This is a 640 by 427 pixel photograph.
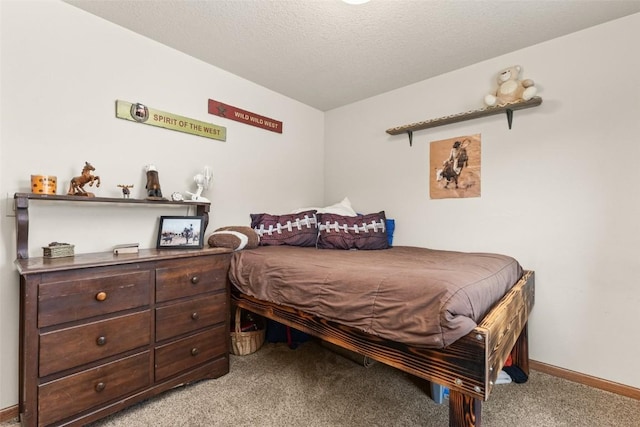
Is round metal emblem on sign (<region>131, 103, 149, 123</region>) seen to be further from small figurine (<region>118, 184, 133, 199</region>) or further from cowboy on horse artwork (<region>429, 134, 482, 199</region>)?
cowboy on horse artwork (<region>429, 134, 482, 199</region>)

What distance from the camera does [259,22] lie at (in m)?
1.83

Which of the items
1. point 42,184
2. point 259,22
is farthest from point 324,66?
point 42,184

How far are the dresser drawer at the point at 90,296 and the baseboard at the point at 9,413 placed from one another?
73cm

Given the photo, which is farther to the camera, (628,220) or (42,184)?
(628,220)

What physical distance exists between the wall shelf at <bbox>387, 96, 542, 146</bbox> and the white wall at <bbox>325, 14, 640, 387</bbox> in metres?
0.06

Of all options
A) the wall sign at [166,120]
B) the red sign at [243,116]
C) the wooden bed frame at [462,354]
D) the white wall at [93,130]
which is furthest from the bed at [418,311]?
the red sign at [243,116]

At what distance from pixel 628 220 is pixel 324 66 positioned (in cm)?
228

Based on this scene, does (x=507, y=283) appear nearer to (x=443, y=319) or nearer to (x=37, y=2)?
(x=443, y=319)

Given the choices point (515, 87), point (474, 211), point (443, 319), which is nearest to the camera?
point (443, 319)

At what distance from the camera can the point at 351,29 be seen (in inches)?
74.2

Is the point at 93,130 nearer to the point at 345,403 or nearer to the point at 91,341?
the point at 91,341

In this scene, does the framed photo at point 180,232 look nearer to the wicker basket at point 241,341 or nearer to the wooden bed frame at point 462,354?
the wicker basket at point 241,341

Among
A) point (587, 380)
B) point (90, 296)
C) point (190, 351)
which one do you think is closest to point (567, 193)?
point (587, 380)

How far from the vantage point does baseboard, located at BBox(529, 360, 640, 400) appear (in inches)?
68.4
